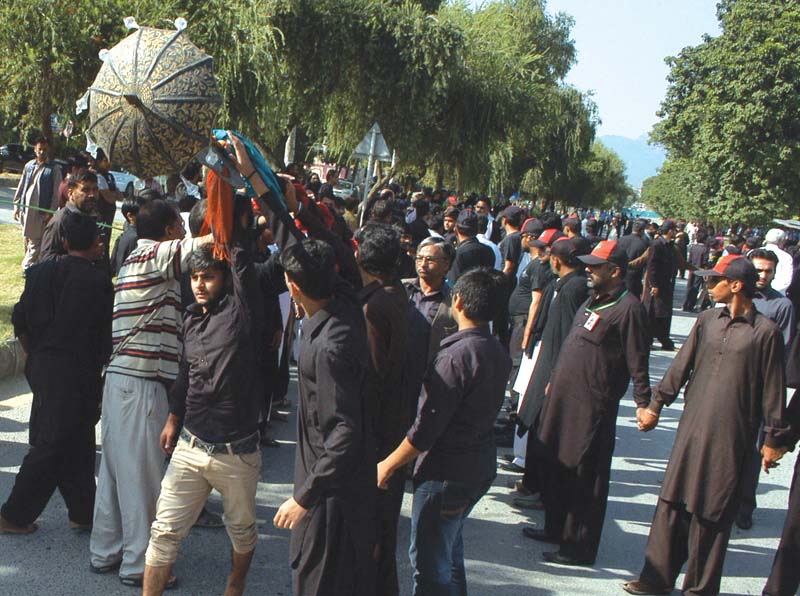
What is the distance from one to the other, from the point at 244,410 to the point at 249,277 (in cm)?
62

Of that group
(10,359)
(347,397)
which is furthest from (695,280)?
(347,397)

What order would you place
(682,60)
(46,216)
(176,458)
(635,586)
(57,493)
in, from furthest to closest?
1. (682,60)
2. (46,216)
3. (57,493)
4. (635,586)
5. (176,458)

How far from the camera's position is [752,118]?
26.9 m

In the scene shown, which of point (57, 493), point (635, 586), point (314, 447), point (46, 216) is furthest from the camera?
point (46, 216)

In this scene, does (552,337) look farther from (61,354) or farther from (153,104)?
(61,354)

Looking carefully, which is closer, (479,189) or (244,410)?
(244,410)

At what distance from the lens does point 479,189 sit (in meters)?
24.6

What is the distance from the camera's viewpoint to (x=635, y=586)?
502 centimetres

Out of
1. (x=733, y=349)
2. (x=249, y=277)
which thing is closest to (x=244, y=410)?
(x=249, y=277)

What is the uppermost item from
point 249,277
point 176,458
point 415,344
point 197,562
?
point 249,277

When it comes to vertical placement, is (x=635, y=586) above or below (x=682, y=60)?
below

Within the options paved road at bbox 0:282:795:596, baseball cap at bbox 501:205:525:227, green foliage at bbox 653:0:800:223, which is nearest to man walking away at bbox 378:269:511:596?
paved road at bbox 0:282:795:596

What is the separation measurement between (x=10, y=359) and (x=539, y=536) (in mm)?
5195

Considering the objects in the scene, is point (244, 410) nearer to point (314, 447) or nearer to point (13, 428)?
point (314, 447)
